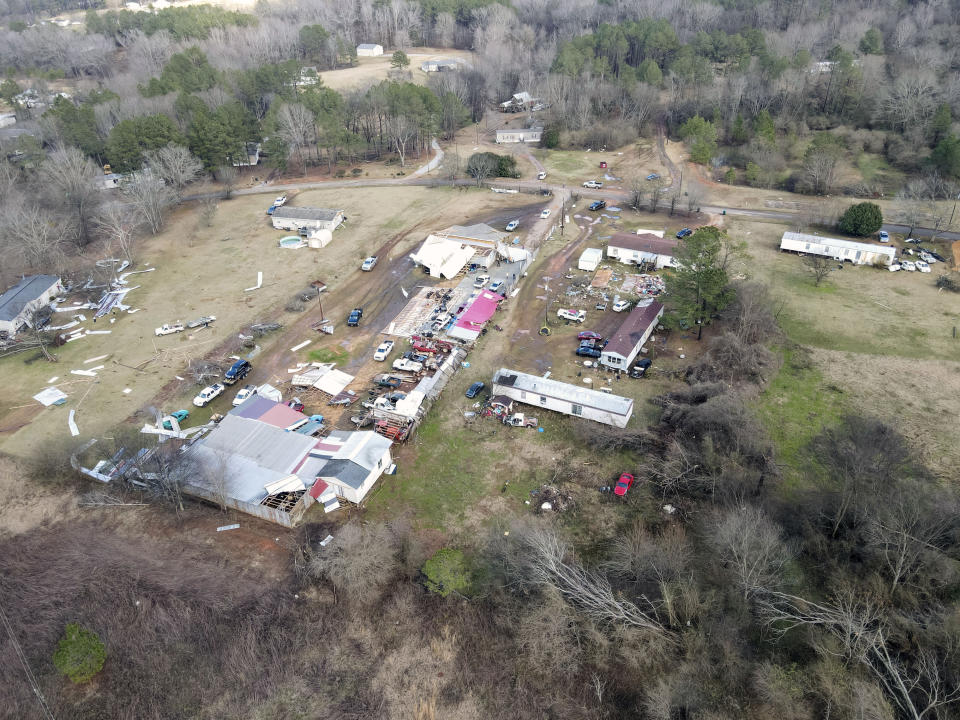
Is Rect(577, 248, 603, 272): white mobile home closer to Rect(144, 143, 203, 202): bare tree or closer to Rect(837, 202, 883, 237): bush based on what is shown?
Rect(837, 202, 883, 237): bush

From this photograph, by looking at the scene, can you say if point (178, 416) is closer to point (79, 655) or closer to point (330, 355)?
point (330, 355)

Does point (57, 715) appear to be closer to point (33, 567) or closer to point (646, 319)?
point (33, 567)

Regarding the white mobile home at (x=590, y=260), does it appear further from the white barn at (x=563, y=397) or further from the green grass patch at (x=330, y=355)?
the green grass patch at (x=330, y=355)

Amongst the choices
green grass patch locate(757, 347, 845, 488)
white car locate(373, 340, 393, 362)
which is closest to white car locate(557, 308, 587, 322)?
white car locate(373, 340, 393, 362)

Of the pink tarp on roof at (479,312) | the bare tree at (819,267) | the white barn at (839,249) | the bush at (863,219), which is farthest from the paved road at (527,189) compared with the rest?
the pink tarp on roof at (479,312)

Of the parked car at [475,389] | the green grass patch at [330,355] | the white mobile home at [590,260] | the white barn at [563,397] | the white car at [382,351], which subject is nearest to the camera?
the white barn at [563,397]

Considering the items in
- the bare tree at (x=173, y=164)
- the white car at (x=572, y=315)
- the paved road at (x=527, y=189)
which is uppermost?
the bare tree at (x=173, y=164)
